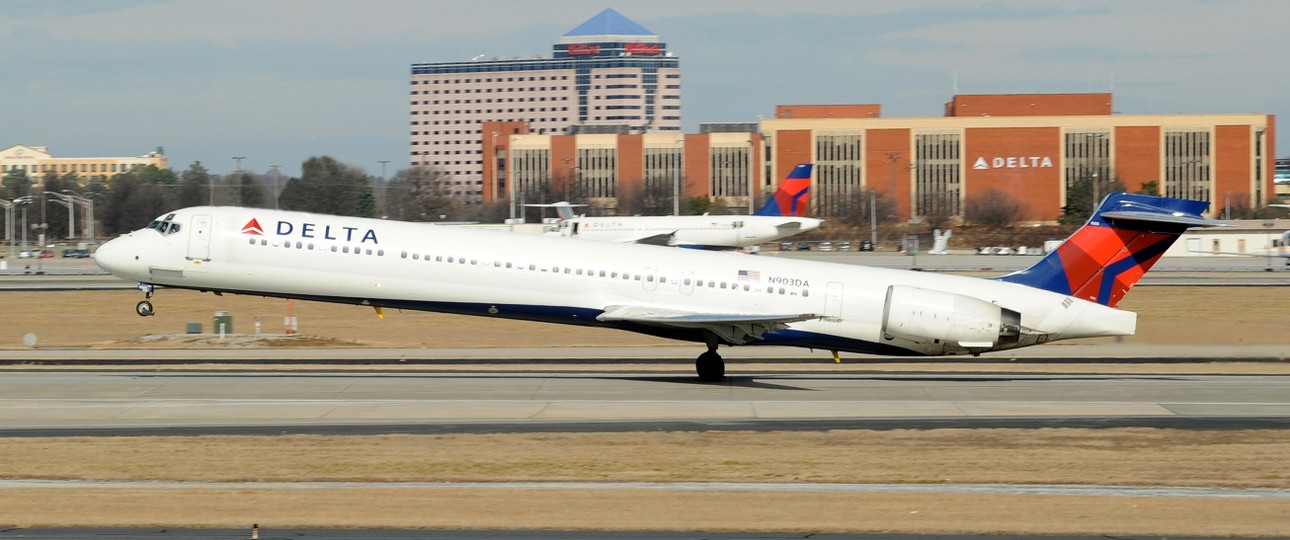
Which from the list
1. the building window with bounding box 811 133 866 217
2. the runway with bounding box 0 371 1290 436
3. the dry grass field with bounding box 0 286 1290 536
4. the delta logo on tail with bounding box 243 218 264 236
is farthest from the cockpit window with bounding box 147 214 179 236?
the building window with bounding box 811 133 866 217

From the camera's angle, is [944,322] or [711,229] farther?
[711,229]

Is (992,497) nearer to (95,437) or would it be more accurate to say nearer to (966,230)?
(95,437)

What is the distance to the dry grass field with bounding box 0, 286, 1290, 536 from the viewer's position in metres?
15.7

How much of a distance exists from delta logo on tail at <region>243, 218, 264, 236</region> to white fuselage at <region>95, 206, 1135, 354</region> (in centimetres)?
3

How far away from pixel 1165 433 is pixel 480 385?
13.7 metres

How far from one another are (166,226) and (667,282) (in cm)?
1133

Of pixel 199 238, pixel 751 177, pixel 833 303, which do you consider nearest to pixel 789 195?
pixel 833 303

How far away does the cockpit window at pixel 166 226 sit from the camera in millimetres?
30031

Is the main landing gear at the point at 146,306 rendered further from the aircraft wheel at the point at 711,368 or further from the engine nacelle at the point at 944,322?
the engine nacelle at the point at 944,322

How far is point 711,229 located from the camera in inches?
2672

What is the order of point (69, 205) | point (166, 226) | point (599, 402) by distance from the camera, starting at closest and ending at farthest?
point (599, 402) < point (166, 226) < point (69, 205)

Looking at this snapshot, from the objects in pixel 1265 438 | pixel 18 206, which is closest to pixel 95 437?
pixel 1265 438

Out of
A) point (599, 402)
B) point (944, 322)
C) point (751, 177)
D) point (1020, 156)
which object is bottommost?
point (599, 402)

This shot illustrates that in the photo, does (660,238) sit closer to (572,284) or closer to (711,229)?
(711,229)
